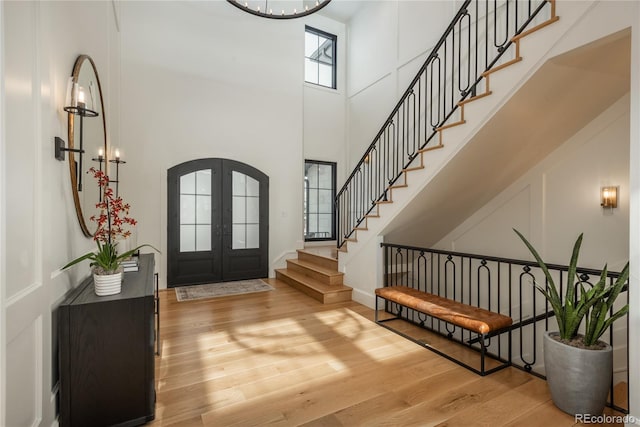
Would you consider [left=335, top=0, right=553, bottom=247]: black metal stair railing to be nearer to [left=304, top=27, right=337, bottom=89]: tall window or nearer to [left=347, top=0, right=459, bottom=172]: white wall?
[left=347, top=0, right=459, bottom=172]: white wall

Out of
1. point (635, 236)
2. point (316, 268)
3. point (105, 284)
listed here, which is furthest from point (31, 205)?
point (316, 268)

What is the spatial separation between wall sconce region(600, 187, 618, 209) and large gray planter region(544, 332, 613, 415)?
212cm

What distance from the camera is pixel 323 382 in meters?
2.50

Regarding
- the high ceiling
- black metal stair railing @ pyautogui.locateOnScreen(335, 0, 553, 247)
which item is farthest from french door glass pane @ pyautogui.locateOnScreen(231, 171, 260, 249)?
the high ceiling

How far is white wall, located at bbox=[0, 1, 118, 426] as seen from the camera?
1.38 metres

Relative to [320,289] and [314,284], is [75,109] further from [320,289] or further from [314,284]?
[314,284]

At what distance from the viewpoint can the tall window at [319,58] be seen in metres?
7.19

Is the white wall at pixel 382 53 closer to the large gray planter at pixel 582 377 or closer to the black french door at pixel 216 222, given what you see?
the black french door at pixel 216 222

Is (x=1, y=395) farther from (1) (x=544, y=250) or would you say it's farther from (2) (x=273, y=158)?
(2) (x=273, y=158)

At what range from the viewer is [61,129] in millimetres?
2074

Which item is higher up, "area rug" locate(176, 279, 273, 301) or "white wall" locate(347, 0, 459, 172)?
"white wall" locate(347, 0, 459, 172)

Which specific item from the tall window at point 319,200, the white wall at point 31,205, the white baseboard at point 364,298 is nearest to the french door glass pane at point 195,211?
the tall window at point 319,200

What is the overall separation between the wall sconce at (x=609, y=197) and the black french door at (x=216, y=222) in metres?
5.12

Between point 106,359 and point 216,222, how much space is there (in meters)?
4.13
